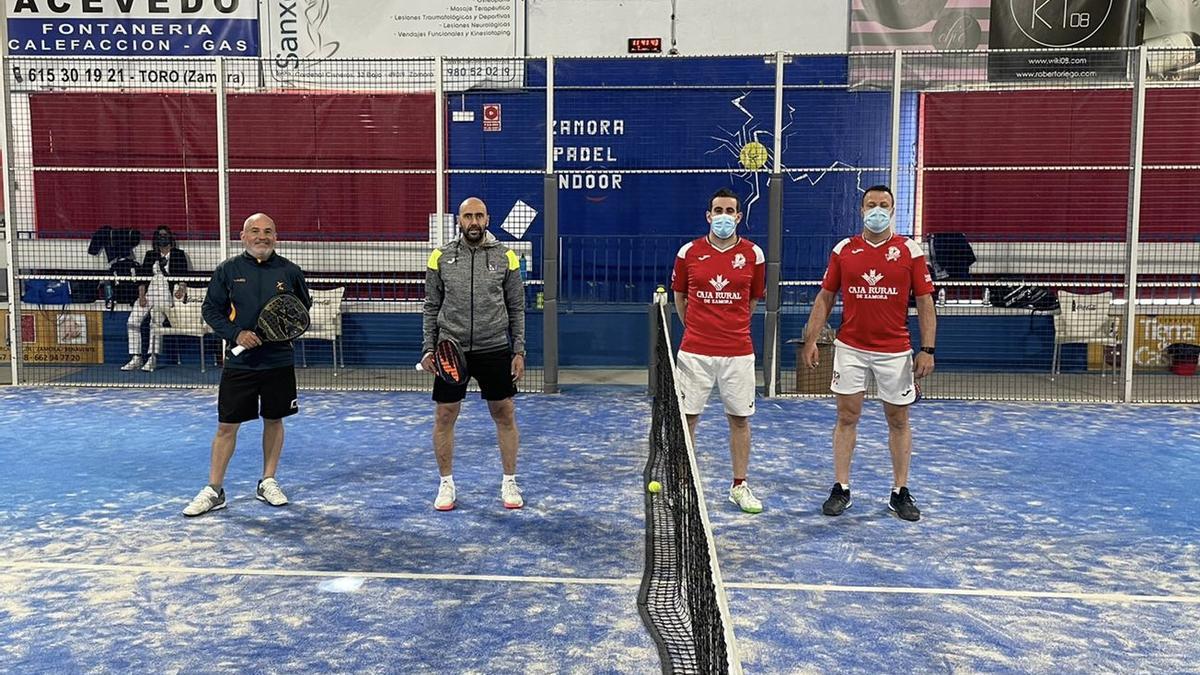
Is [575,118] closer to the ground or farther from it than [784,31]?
closer to the ground

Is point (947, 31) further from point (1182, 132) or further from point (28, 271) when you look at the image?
point (28, 271)

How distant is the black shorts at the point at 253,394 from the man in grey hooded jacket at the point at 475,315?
3.14 feet

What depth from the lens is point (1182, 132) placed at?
12180mm

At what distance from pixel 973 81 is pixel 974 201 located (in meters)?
1.49

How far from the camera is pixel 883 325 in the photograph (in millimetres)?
5691

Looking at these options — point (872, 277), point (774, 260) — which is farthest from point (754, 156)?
point (872, 277)

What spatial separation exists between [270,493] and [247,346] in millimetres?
1005

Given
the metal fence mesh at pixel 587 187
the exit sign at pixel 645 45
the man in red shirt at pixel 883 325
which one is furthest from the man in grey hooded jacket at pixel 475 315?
the exit sign at pixel 645 45

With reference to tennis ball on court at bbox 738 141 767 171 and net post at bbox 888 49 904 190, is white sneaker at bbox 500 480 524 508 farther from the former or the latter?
tennis ball on court at bbox 738 141 767 171

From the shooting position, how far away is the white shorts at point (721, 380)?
589 centimetres

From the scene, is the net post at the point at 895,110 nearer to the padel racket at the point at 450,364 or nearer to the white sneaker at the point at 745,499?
the white sneaker at the point at 745,499

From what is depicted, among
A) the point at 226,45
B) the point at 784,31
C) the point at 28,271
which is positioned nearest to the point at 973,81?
the point at 784,31

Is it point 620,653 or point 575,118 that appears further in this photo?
point 575,118

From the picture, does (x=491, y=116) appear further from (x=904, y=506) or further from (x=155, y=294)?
(x=904, y=506)
